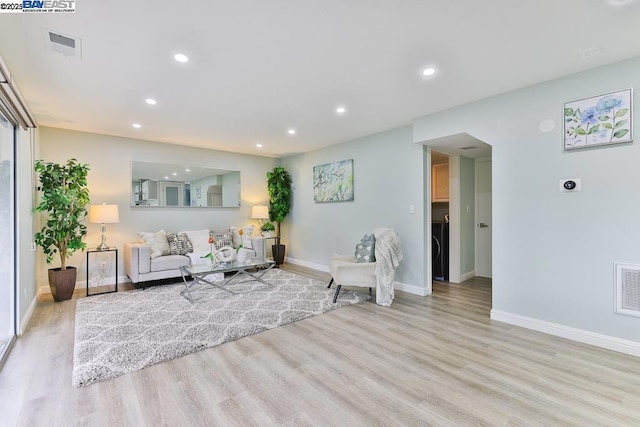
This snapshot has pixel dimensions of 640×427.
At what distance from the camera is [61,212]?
3.86m

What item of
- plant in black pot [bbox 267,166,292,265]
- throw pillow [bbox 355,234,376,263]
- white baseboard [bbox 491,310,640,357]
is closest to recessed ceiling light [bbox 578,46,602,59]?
white baseboard [bbox 491,310,640,357]

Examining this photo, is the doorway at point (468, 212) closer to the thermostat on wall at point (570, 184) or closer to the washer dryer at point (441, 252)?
the washer dryer at point (441, 252)

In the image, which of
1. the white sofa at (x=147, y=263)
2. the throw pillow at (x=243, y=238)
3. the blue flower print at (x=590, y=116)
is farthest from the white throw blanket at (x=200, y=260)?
the blue flower print at (x=590, y=116)

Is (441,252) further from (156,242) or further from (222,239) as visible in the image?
(156,242)

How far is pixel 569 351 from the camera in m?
2.51

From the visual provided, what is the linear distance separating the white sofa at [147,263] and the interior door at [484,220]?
16.7 feet

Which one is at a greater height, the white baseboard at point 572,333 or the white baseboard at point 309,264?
the white baseboard at point 309,264

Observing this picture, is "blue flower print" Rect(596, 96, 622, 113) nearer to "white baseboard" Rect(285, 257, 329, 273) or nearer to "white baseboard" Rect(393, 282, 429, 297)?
"white baseboard" Rect(393, 282, 429, 297)

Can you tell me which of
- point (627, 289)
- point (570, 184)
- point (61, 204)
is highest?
point (570, 184)

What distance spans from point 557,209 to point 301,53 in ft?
9.20

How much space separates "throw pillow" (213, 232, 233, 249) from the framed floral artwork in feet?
16.6

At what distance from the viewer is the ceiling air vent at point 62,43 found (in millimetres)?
2100

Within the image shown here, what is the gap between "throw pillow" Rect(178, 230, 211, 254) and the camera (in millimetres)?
5156

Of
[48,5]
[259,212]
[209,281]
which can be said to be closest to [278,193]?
[259,212]
